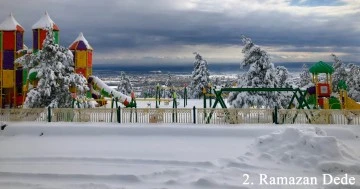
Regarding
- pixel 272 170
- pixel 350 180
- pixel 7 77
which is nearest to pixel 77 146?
pixel 272 170

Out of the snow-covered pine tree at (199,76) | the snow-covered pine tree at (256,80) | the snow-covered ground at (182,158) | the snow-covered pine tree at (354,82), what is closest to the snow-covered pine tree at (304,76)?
the snow-covered pine tree at (354,82)

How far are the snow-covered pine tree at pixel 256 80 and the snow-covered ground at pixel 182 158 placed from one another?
6.47 m

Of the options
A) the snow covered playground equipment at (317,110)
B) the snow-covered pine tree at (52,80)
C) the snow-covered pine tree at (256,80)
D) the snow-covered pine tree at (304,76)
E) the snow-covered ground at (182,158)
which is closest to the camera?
the snow-covered ground at (182,158)

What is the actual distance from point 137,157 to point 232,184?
3.40 meters

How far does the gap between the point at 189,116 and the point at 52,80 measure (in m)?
8.76

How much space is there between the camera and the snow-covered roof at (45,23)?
71.8 ft

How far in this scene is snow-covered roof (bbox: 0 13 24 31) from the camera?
69.4ft

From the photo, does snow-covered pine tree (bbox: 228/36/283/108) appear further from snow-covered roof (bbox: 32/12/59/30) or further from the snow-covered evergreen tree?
the snow-covered evergreen tree

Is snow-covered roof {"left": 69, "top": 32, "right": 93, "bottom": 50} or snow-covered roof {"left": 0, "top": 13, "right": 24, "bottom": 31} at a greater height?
snow-covered roof {"left": 0, "top": 13, "right": 24, "bottom": 31}

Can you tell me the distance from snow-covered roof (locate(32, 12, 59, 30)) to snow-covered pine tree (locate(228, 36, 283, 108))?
13.7 meters

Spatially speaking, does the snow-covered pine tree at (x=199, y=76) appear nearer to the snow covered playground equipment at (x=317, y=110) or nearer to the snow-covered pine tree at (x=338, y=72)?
the snow-covered pine tree at (x=338, y=72)

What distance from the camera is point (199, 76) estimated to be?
42406mm

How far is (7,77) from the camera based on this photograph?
70.1 ft

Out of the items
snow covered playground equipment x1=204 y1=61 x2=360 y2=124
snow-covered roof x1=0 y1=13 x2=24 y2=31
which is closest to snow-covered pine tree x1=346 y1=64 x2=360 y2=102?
snow covered playground equipment x1=204 y1=61 x2=360 y2=124
